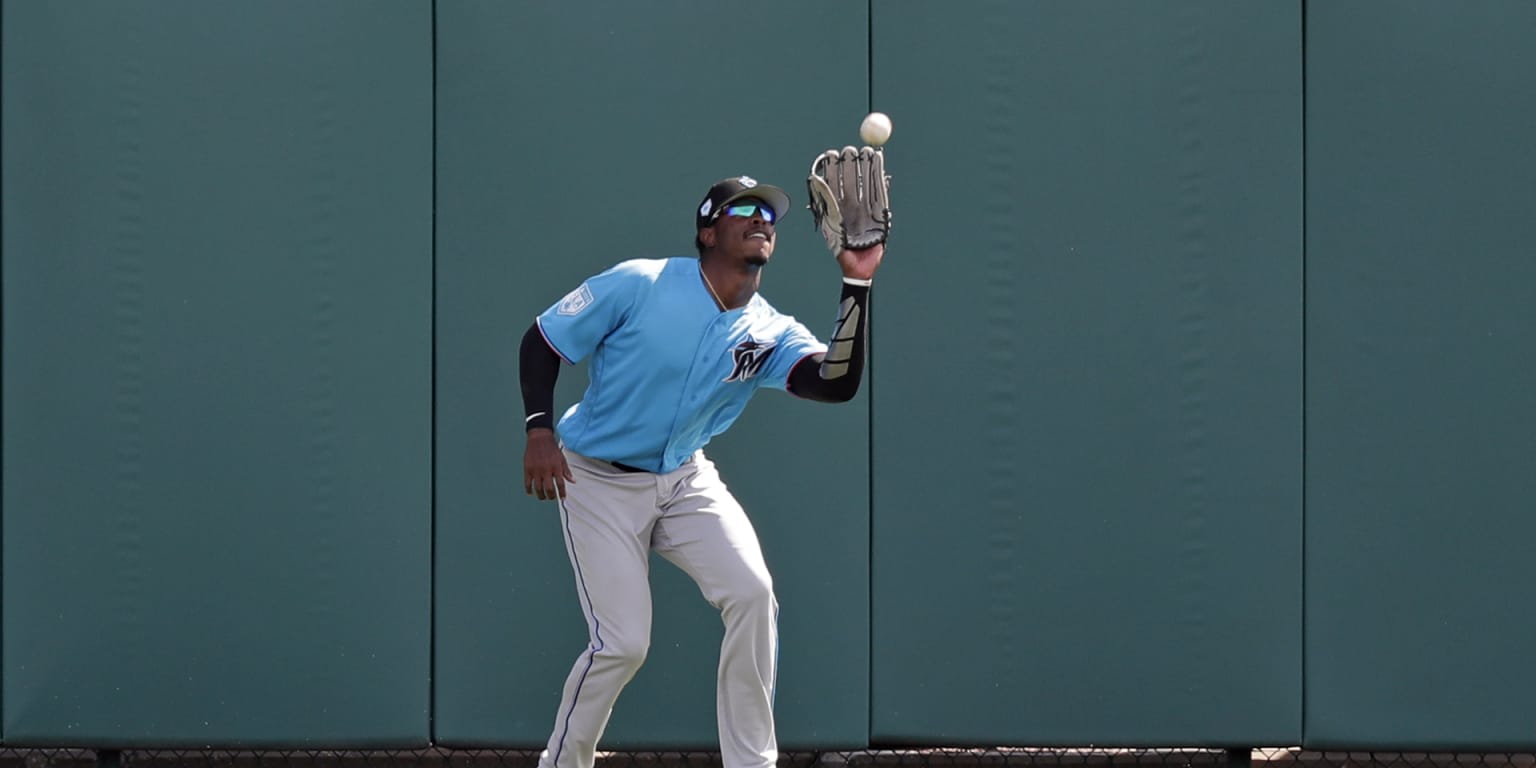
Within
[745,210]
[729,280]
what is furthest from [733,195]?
[729,280]

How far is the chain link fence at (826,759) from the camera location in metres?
6.00

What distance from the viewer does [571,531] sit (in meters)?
5.00

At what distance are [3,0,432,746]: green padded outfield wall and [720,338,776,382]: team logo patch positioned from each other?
1219mm

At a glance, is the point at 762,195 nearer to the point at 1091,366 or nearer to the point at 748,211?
the point at 748,211

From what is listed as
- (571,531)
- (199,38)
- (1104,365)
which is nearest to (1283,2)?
(1104,365)

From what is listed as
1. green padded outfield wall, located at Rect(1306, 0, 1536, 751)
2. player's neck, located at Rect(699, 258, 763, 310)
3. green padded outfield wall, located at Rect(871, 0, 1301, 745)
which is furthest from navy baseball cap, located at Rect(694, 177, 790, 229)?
green padded outfield wall, located at Rect(1306, 0, 1536, 751)

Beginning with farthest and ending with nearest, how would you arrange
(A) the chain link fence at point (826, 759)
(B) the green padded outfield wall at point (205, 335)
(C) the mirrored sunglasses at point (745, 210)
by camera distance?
(A) the chain link fence at point (826, 759) < (B) the green padded outfield wall at point (205, 335) < (C) the mirrored sunglasses at point (745, 210)

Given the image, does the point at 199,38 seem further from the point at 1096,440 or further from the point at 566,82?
the point at 1096,440

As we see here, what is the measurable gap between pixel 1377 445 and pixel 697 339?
232cm

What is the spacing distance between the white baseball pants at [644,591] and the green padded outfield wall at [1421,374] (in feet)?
6.44

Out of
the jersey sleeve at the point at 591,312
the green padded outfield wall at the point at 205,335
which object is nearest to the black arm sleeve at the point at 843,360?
the jersey sleeve at the point at 591,312

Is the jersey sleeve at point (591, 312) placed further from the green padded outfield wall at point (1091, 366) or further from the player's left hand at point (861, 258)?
the green padded outfield wall at point (1091, 366)

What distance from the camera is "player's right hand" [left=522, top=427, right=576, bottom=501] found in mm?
→ 4746

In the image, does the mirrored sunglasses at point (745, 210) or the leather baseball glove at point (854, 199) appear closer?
the leather baseball glove at point (854, 199)
